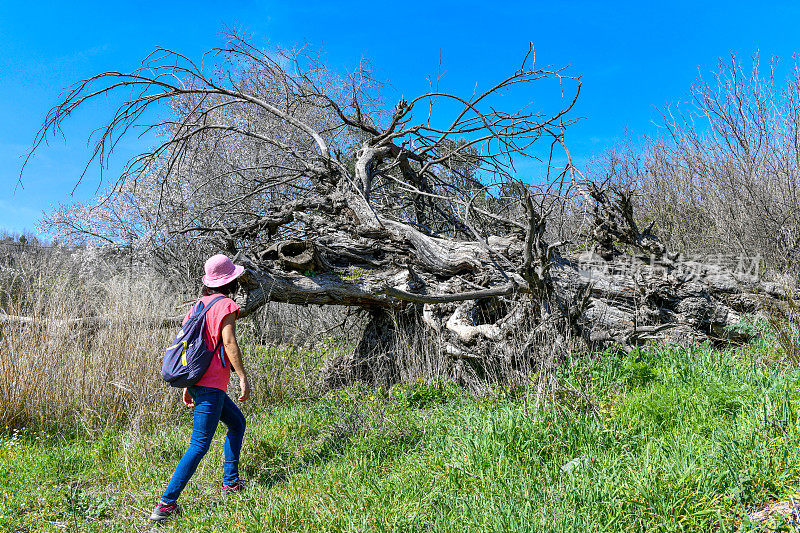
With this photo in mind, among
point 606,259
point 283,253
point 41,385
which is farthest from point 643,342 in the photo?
point 41,385

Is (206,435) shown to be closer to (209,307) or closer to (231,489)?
(231,489)

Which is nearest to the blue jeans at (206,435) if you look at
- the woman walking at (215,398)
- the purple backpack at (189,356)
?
the woman walking at (215,398)

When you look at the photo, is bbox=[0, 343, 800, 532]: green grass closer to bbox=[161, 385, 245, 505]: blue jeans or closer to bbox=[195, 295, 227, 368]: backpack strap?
bbox=[161, 385, 245, 505]: blue jeans

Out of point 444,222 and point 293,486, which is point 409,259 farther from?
point 293,486

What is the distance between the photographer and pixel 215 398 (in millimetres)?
3506

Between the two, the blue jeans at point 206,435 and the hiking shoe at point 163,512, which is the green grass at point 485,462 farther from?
the blue jeans at point 206,435

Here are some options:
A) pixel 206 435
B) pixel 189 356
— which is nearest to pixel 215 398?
pixel 206 435

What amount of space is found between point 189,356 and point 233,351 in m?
0.30

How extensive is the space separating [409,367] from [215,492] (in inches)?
107

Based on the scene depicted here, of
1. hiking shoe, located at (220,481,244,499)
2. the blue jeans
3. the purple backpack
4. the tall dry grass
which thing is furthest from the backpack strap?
the tall dry grass

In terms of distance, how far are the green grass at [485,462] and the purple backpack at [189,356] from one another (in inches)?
35.9

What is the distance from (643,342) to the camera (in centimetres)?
571

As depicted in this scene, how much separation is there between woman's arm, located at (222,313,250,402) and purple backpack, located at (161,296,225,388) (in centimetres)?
9

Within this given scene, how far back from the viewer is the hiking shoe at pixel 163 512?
129 inches
